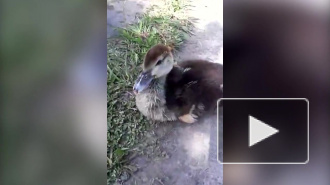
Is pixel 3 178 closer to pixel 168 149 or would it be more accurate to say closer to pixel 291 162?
pixel 168 149

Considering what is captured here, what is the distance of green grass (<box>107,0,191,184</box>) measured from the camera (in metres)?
0.78

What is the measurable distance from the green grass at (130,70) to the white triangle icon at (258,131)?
0.24 metres

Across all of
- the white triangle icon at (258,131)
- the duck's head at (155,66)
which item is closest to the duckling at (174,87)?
the duck's head at (155,66)

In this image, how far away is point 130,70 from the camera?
0.78 meters

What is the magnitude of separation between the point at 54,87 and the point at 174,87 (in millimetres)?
303

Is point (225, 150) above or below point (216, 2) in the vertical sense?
below

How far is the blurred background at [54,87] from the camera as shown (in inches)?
30.7

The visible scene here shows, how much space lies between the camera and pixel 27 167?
0.80m

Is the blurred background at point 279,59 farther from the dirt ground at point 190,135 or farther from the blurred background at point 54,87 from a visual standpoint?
Result: the blurred background at point 54,87

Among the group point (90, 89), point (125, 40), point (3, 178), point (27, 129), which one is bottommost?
point (3, 178)

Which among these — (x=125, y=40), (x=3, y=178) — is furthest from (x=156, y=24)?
(x=3, y=178)

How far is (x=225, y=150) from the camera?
30.6 inches

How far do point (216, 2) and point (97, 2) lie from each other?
0.97 ft

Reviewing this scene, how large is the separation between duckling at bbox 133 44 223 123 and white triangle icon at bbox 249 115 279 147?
0.11 m
